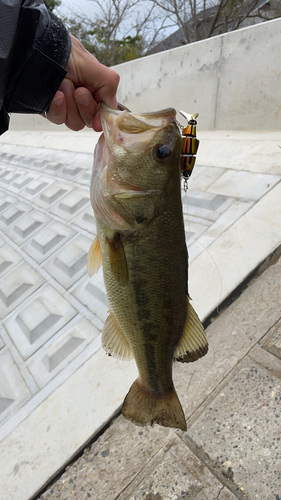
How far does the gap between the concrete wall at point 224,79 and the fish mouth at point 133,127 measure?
4.48 meters

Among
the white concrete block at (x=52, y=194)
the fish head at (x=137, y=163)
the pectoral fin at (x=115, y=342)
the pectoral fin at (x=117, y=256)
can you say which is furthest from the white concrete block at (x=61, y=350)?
the white concrete block at (x=52, y=194)

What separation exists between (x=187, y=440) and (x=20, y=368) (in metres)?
1.61

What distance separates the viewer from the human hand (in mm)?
1421

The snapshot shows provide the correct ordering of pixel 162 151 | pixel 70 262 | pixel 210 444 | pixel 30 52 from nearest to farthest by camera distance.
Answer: pixel 162 151 → pixel 30 52 → pixel 210 444 → pixel 70 262

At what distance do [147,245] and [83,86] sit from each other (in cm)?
83

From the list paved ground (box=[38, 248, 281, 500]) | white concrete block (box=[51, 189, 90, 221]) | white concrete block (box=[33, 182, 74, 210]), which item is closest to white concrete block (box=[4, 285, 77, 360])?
paved ground (box=[38, 248, 281, 500])

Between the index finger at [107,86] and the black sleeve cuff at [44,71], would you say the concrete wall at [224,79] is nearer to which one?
the index finger at [107,86]

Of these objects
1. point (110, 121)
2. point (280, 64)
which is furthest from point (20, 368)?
point (280, 64)

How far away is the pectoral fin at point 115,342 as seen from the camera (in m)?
1.56

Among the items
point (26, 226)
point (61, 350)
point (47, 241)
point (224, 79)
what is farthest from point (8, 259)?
point (224, 79)

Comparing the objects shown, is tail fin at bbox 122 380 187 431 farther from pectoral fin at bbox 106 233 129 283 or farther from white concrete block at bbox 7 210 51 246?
white concrete block at bbox 7 210 51 246

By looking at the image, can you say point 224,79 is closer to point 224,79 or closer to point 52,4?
point 224,79

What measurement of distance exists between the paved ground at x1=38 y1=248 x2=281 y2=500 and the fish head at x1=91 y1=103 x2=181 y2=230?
1341mm

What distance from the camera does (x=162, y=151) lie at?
123cm
